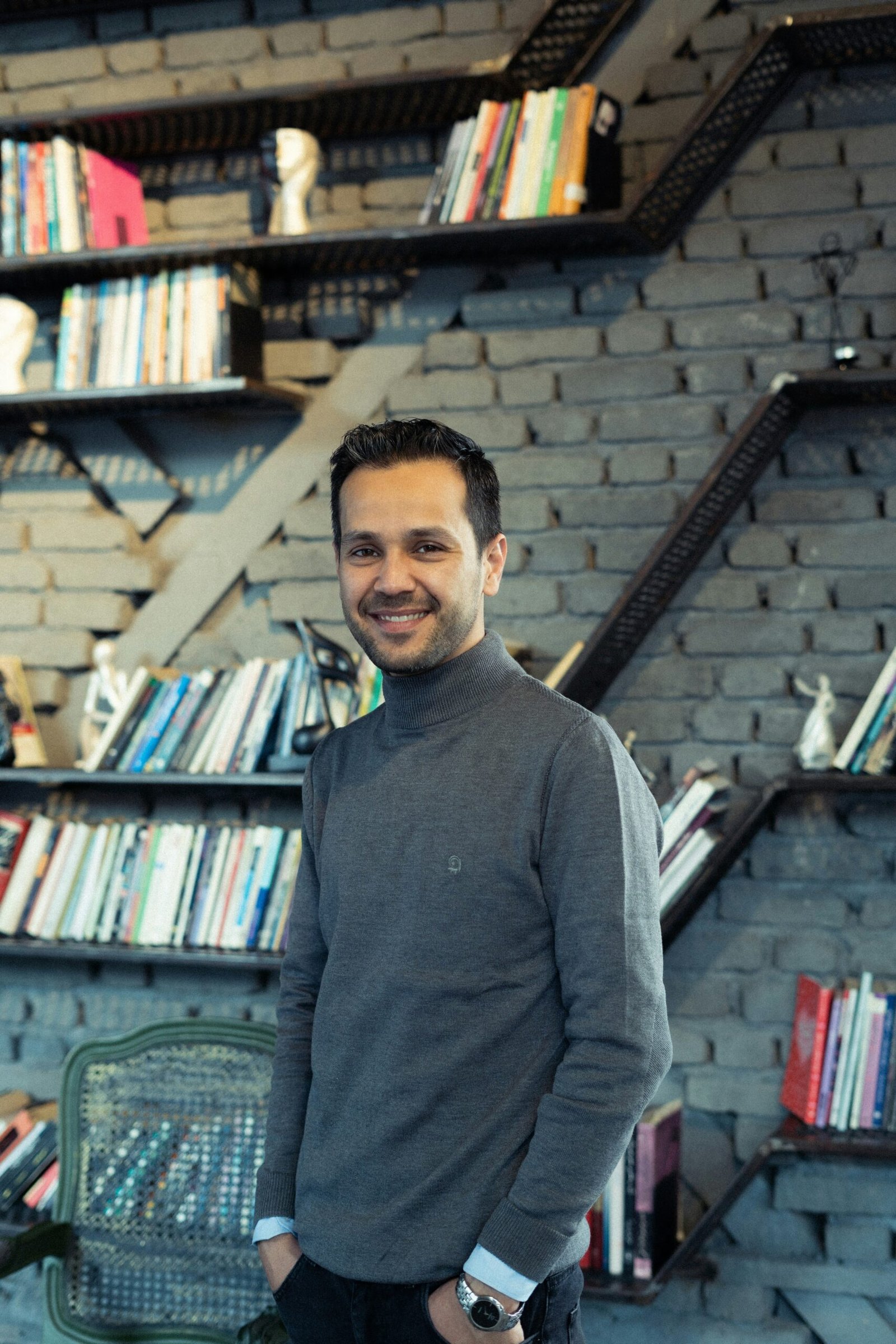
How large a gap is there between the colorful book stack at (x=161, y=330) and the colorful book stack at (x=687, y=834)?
1.25m

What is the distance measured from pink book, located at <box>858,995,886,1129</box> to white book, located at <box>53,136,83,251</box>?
86.9 inches

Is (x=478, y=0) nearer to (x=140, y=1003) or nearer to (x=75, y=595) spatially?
(x=75, y=595)

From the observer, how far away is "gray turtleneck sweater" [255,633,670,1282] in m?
1.19

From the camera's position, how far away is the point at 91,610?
2711mm

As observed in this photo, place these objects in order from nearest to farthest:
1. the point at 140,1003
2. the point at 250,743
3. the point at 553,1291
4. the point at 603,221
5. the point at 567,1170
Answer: the point at 567,1170 < the point at 553,1291 < the point at 603,221 < the point at 250,743 < the point at 140,1003

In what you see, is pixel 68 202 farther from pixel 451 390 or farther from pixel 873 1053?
pixel 873 1053

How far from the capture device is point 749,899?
2.43 metres

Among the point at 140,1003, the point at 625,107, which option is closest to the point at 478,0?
the point at 625,107

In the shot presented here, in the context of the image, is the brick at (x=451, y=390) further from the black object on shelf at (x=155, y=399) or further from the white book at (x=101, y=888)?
the white book at (x=101, y=888)

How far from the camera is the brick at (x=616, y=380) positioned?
8.13ft

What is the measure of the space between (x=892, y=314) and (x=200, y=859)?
1788mm

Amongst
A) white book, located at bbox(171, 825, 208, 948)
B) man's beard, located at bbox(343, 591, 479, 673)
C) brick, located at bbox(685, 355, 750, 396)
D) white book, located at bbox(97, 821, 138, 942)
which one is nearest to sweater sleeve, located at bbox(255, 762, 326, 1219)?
man's beard, located at bbox(343, 591, 479, 673)

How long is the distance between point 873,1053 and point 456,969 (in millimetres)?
1258

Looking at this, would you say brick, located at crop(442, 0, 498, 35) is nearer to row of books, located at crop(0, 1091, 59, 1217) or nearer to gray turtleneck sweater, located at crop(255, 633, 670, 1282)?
gray turtleneck sweater, located at crop(255, 633, 670, 1282)
